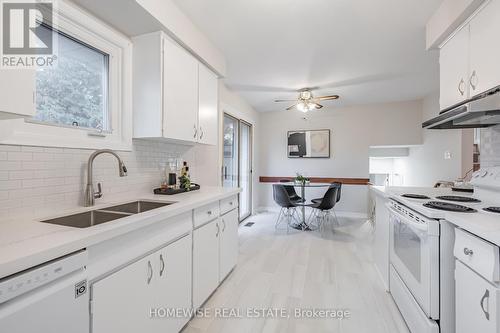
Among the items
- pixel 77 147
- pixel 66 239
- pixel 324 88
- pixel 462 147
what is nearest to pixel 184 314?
pixel 66 239

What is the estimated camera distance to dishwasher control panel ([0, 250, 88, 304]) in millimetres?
654

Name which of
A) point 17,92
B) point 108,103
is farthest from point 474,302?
point 108,103

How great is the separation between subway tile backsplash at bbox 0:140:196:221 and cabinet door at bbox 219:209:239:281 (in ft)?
2.73

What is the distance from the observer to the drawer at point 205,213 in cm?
173

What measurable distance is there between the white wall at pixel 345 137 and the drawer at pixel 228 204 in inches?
125

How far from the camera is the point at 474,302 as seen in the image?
1058mm

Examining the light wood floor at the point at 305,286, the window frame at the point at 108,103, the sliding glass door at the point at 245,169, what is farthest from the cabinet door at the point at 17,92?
the sliding glass door at the point at 245,169

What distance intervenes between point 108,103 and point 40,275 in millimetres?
1397

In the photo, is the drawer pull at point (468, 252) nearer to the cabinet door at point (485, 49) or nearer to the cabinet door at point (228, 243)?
the cabinet door at point (485, 49)

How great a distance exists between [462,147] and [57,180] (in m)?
4.71

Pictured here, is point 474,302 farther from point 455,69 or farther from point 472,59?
point 455,69

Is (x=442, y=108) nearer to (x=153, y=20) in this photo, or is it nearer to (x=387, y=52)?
(x=387, y=52)

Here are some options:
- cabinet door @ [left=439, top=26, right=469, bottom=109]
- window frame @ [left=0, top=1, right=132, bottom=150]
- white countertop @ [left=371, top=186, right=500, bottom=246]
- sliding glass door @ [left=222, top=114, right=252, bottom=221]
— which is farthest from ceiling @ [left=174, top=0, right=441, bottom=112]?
white countertop @ [left=371, top=186, right=500, bottom=246]

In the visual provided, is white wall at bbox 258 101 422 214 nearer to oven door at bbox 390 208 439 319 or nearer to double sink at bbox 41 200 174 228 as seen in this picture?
oven door at bbox 390 208 439 319
